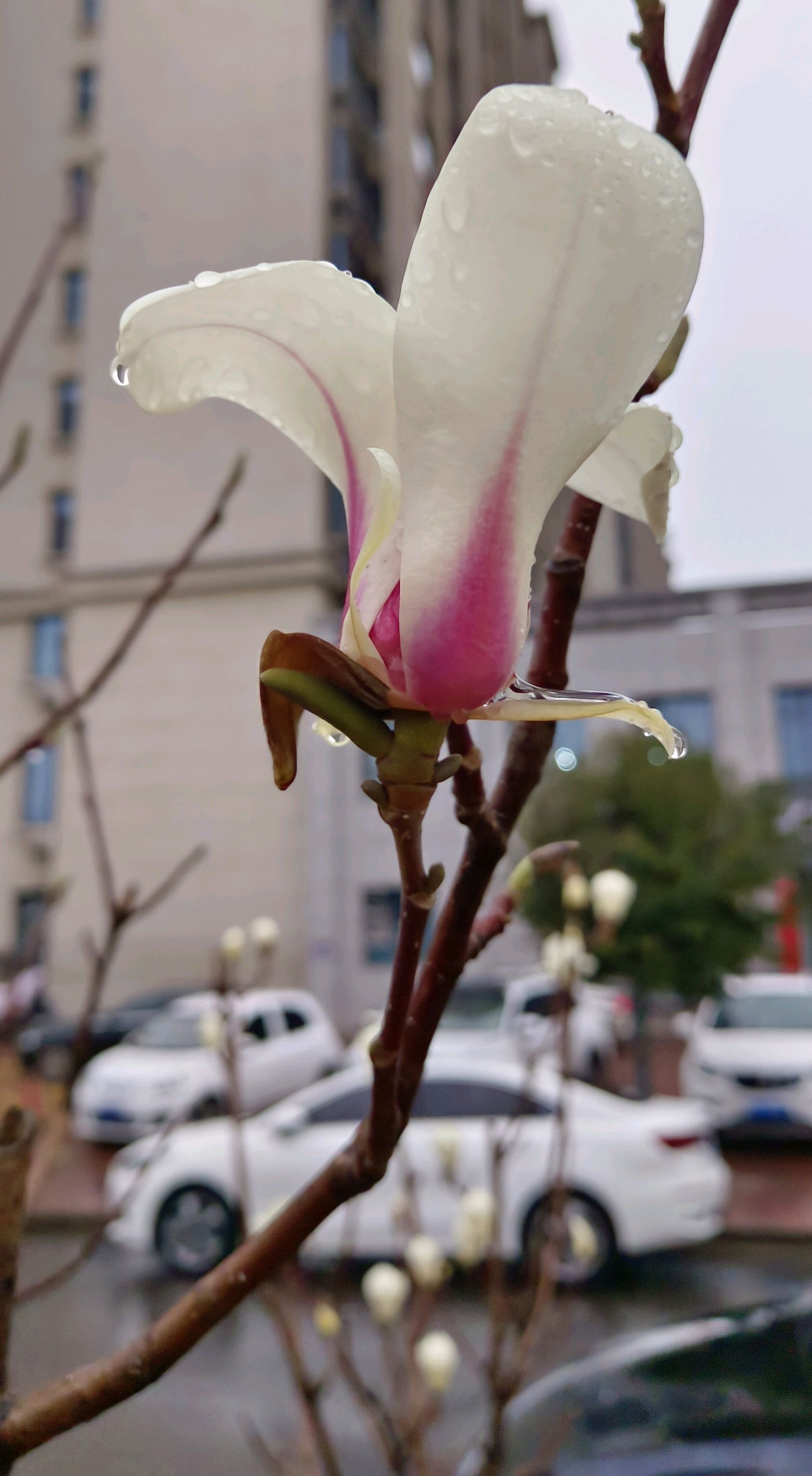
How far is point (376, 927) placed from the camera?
30.4 ft

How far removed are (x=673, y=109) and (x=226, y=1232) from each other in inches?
170

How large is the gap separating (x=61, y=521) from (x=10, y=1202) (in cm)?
1228

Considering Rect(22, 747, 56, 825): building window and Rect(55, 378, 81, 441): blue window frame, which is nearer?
Rect(22, 747, 56, 825): building window

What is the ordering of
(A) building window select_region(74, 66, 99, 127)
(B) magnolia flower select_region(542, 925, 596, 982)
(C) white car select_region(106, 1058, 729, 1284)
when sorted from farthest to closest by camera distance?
1. (A) building window select_region(74, 66, 99, 127)
2. (C) white car select_region(106, 1058, 729, 1284)
3. (B) magnolia flower select_region(542, 925, 596, 982)

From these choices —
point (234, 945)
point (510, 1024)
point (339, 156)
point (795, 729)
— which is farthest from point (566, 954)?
point (339, 156)

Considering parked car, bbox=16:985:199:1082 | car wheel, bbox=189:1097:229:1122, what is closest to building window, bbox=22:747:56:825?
parked car, bbox=16:985:199:1082

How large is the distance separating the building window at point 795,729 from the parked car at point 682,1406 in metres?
7.70

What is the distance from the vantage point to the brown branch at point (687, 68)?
1.17 feet

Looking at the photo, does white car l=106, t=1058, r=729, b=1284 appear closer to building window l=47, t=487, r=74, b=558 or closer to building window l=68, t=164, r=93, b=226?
building window l=68, t=164, r=93, b=226

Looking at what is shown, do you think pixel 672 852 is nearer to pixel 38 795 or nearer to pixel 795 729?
pixel 795 729

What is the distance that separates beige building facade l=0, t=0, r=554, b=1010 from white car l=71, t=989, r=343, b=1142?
3.04 m

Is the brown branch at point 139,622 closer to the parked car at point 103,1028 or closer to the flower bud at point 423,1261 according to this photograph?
the flower bud at point 423,1261

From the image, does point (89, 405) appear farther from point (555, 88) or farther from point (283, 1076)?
point (555, 88)

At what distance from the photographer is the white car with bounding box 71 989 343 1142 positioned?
217 inches
